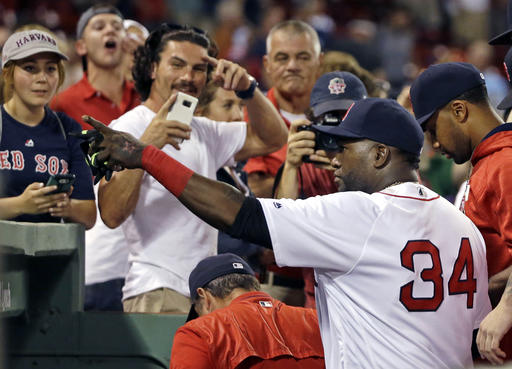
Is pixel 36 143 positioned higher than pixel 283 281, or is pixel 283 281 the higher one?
pixel 36 143

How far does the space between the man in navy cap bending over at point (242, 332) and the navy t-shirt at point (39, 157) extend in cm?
84

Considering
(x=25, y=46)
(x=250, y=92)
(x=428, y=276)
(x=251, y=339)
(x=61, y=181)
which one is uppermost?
(x=25, y=46)

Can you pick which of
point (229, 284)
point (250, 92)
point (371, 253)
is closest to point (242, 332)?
point (229, 284)

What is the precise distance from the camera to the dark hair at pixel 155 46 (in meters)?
4.70

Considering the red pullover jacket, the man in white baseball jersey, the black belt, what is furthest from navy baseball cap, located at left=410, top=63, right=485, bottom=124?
the black belt

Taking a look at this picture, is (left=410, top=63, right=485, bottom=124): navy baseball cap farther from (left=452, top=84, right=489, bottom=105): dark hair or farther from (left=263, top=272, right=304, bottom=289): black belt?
(left=263, top=272, right=304, bottom=289): black belt

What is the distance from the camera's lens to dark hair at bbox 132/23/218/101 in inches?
185

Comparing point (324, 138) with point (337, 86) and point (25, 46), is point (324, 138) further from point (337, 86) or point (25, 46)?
point (25, 46)

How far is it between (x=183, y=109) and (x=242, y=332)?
119 centimetres

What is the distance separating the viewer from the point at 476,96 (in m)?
3.51

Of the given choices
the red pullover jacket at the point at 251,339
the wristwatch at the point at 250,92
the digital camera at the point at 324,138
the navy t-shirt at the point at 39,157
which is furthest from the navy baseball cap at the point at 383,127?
the navy t-shirt at the point at 39,157

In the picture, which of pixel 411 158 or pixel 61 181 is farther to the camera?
pixel 61 181

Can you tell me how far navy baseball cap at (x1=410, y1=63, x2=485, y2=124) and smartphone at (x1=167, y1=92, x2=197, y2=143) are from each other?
1.09 m

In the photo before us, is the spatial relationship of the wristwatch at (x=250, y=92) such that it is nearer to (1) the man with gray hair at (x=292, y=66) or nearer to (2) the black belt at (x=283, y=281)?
(1) the man with gray hair at (x=292, y=66)
